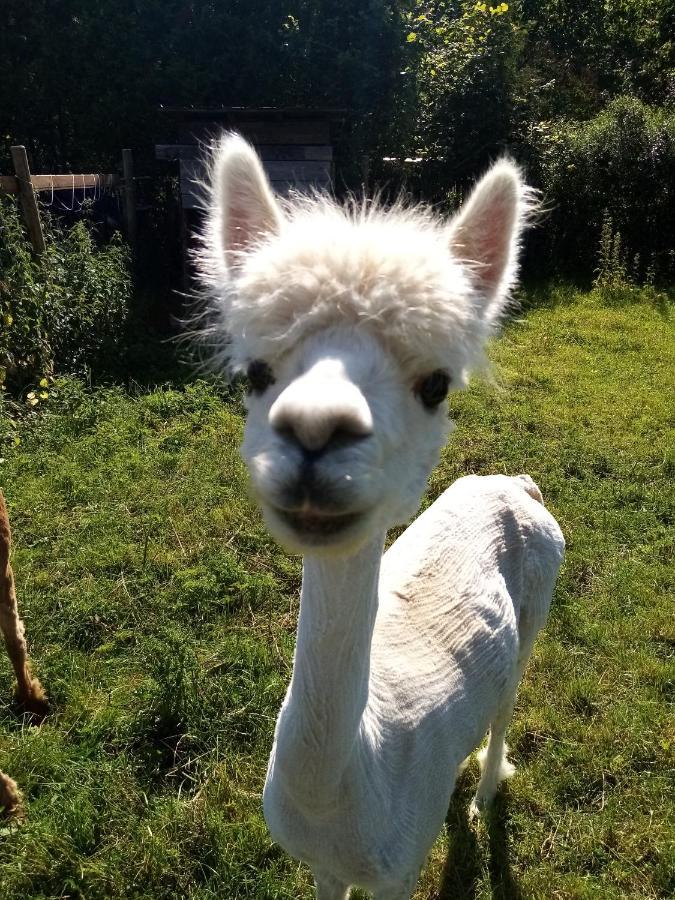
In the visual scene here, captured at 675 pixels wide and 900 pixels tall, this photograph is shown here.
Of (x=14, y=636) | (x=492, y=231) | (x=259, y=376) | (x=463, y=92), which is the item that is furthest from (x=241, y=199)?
(x=463, y=92)

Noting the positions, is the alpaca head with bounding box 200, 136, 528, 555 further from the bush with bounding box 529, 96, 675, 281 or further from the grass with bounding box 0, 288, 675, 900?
the bush with bounding box 529, 96, 675, 281

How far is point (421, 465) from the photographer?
138cm

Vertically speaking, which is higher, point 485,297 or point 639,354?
point 485,297

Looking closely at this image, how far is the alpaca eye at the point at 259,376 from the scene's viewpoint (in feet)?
4.39

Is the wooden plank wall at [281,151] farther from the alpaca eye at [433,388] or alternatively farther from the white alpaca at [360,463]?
the alpaca eye at [433,388]

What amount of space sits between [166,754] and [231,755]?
32 cm

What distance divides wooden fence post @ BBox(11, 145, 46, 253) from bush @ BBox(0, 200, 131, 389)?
9 centimetres

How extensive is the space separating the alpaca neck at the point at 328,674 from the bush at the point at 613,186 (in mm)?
11268

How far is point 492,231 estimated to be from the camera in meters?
1.59

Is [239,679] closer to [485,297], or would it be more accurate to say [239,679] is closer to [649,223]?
[485,297]

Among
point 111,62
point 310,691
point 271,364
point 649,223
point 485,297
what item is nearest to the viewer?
point 271,364

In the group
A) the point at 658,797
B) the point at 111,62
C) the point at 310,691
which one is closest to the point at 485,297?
the point at 310,691

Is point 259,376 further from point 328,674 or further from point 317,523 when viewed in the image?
point 328,674

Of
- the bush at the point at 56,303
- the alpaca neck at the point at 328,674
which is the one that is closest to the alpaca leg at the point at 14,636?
the alpaca neck at the point at 328,674
